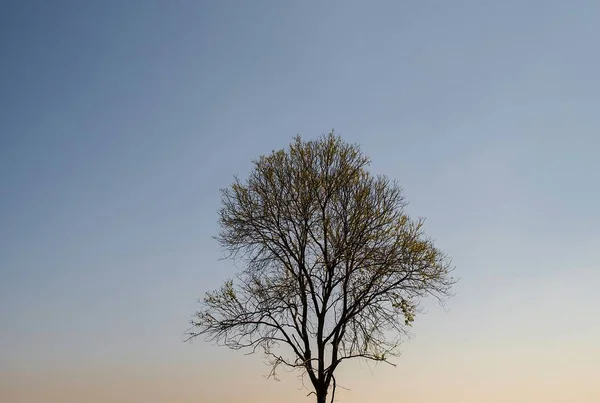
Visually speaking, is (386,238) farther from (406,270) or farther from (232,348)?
(232,348)

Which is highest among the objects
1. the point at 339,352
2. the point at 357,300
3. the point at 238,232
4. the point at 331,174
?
the point at 331,174

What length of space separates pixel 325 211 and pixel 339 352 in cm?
537

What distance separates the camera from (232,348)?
73.9 ft

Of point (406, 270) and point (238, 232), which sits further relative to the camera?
point (238, 232)

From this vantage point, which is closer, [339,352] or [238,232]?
[339,352]

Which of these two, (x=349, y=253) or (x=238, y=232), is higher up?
(x=238, y=232)

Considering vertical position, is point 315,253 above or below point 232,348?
above

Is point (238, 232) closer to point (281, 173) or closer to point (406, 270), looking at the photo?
point (281, 173)

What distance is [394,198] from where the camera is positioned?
2230cm

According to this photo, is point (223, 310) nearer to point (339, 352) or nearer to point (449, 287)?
point (339, 352)

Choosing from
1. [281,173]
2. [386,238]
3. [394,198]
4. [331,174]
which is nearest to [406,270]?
[386,238]

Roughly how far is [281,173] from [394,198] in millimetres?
4534

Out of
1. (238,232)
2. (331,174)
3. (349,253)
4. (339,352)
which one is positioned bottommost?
(339,352)

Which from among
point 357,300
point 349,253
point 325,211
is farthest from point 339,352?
point 325,211
